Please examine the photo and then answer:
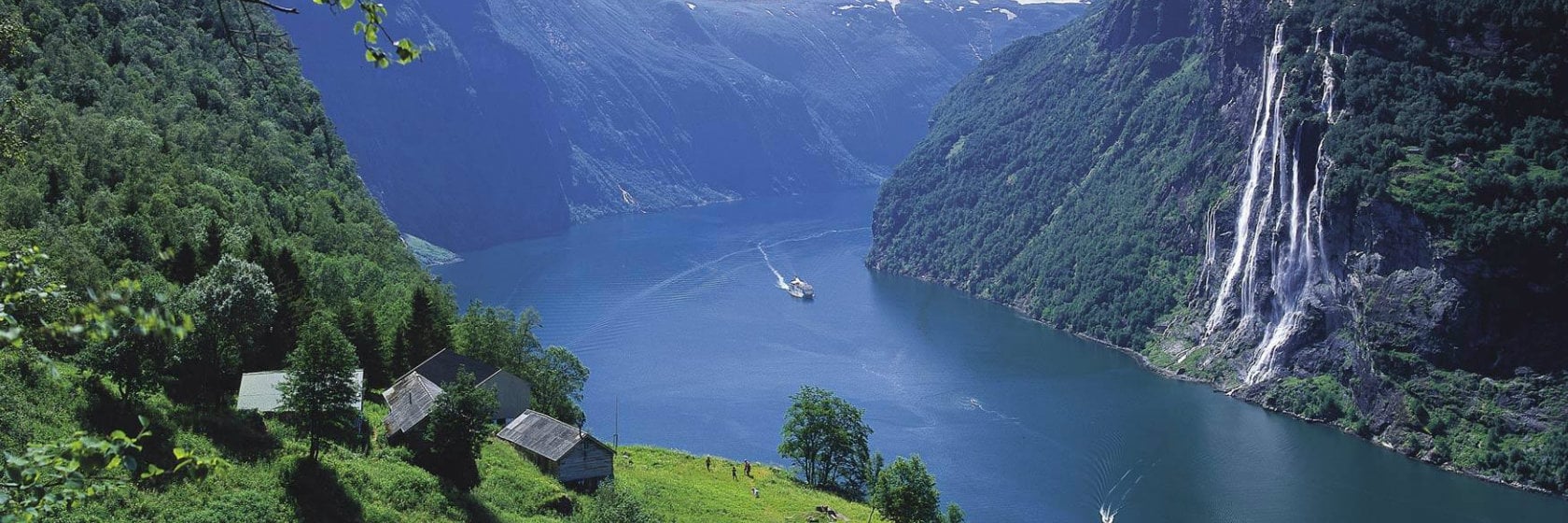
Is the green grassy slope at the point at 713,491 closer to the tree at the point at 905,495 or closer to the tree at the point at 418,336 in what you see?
the tree at the point at 905,495

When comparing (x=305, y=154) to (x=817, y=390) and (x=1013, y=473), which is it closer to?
(x=817, y=390)

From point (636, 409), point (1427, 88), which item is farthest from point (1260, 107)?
point (636, 409)

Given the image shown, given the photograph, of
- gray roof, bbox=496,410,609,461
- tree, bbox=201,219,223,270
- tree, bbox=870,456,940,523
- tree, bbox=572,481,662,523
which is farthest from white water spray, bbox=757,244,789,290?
tree, bbox=572,481,662,523

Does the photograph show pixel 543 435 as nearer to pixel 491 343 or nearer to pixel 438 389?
pixel 438 389

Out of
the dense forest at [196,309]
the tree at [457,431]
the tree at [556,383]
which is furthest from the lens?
the tree at [556,383]

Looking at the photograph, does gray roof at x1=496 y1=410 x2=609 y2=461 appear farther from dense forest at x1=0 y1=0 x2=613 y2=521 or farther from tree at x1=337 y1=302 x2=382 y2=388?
tree at x1=337 y1=302 x2=382 y2=388

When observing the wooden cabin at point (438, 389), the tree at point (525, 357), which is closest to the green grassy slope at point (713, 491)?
the tree at point (525, 357)
